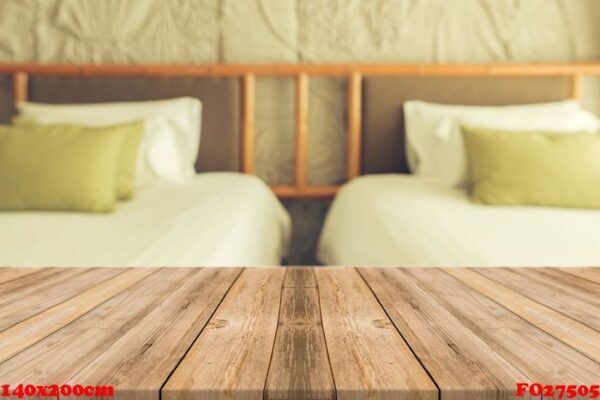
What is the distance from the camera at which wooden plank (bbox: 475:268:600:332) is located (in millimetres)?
696

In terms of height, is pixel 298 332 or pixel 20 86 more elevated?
pixel 20 86

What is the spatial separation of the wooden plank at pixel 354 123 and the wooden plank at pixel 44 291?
1486 mm

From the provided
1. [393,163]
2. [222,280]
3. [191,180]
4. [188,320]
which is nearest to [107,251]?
[222,280]

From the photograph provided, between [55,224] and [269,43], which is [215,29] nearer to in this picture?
[269,43]

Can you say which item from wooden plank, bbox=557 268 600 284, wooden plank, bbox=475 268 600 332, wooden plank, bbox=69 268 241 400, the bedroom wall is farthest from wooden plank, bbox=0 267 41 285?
the bedroom wall

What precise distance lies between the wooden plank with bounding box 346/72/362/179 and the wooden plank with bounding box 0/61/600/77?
6 cm

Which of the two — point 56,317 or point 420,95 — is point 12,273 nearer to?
point 56,317

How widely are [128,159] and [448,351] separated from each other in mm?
1508

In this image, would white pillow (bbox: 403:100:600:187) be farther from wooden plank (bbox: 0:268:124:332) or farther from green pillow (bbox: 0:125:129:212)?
wooden plank (bbox: 0:268:124:332)

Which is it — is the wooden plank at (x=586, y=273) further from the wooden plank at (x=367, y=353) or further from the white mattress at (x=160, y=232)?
the white mattress at (x=160, y=232)

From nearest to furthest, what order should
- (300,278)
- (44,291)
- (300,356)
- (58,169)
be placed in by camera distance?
(300,356) < (44,291) < (300,278) < (58,169)

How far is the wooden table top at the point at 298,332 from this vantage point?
0.47m

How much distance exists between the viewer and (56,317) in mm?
656

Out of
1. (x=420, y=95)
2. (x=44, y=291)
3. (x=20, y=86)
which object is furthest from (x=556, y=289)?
(x=20, y=86)
